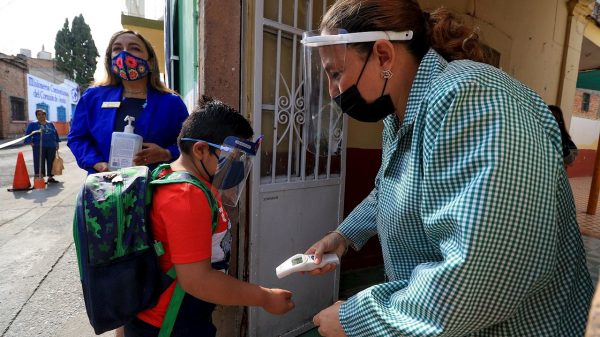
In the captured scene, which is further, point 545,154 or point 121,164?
point 121,164

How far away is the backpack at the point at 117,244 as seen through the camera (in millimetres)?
1159

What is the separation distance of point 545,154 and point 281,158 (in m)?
2.01

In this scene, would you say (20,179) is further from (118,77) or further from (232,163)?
(232,163)

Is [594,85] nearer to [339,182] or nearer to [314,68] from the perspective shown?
[339,182]

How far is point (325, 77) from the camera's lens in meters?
1.59

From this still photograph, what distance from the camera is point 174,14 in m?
4.87

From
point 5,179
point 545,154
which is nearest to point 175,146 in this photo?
point 545,154

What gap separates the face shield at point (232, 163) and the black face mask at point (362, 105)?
46 cm

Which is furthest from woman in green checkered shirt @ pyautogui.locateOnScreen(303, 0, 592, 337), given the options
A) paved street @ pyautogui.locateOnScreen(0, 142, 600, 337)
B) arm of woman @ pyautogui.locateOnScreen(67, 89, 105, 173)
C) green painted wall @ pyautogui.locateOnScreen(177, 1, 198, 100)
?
paved street @ pyautogui.locateOnScreen(0, 142, 600, 337)

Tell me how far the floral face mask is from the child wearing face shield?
0.91 meters

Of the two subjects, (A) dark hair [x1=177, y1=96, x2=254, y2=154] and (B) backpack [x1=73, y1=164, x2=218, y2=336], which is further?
(A) dark hair [x1=177, y1=96, x2=254, y2=154]

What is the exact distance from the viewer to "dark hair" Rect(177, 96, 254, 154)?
4.70ft

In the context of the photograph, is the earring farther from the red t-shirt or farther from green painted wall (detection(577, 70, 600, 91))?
green painted wall (detection(577, 70, 600, 91))

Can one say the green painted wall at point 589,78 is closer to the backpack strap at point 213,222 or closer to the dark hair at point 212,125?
→ the dark hair at point 212,125
